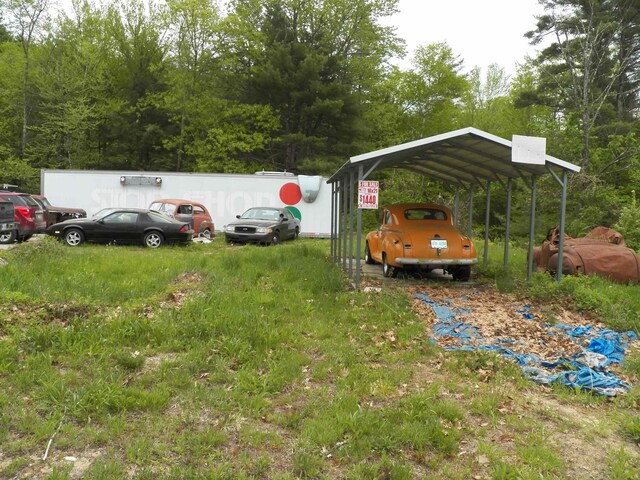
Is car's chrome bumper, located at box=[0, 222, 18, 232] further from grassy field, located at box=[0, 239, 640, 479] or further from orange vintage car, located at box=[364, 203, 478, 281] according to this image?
orange vintage car, located at box=[364, 203, 478, 281]

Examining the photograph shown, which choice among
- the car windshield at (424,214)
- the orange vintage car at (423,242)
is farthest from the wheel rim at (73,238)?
the car windshield at (424,214)

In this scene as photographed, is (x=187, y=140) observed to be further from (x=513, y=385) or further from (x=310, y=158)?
(x=513, y=385)

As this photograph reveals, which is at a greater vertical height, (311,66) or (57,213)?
(311,66)

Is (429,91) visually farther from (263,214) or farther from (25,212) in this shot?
(25,212)

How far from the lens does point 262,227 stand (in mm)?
17500

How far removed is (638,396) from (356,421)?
2751 millimetres

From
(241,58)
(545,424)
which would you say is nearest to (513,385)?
(545,424)

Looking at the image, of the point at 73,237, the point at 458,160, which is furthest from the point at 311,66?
the point at 458,160

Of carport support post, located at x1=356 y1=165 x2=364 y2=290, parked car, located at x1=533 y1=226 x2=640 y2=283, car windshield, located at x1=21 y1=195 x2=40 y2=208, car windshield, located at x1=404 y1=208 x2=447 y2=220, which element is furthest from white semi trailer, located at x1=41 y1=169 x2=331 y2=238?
parked car, located at x1=533 y1=226 x2=640 y2=283

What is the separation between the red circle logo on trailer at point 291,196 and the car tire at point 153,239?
6.65 meters

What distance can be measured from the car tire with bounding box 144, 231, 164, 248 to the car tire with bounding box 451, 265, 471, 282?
9183mm

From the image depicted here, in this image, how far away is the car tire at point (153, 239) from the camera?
15.7m

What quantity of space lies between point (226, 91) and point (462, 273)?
26.6 meters

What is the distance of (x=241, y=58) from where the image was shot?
3362 centimetres
